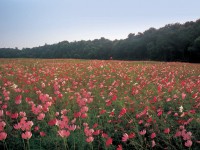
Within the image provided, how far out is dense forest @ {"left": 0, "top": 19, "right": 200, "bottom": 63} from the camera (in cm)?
4112

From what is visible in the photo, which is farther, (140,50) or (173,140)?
(140,50)

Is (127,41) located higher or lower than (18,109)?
higher

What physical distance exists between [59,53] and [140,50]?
39162mm

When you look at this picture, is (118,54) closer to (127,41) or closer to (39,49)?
(127,41)

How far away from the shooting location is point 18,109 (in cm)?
480

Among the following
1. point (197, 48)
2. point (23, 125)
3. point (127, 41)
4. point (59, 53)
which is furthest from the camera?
point (59, 53)

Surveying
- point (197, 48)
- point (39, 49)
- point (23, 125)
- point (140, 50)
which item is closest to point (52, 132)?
point (23, 125)

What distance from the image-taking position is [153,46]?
150 ft

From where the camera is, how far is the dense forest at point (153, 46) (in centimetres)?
4112

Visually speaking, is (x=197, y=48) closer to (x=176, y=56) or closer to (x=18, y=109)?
(x=176, y=56)

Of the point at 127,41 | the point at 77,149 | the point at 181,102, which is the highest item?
the point at 127,41

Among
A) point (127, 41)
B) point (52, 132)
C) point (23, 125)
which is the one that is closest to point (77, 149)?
point (52, 132)

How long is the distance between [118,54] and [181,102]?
183 ft

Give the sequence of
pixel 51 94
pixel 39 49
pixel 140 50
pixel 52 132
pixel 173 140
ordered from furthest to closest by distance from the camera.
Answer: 1. pixel 39 49
2. pixel 140 50
3. pixel 51 94
4. pixel 52 132
5. pixel 173 140
